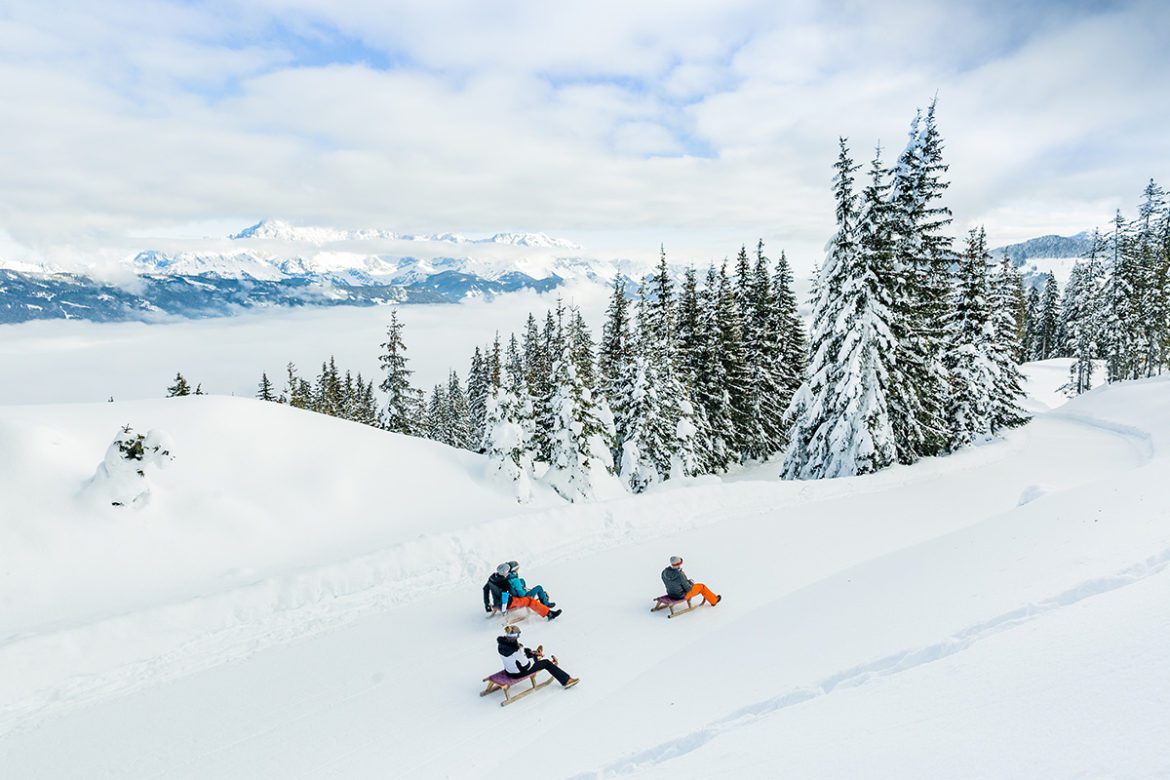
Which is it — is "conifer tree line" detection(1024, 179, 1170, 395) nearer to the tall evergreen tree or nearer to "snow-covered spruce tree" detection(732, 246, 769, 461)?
"snow-covered spruce tree" detection(732, 246, 769, 461)

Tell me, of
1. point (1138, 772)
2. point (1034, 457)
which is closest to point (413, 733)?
point (1138, 772)

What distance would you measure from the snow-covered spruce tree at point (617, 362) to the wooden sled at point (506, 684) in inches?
923

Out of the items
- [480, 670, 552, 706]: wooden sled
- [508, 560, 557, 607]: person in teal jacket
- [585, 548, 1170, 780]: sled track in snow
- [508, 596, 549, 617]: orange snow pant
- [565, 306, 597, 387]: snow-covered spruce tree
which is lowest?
[480, 670, 552, 706]: wooden sled

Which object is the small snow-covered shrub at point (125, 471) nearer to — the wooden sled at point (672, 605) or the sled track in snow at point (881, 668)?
the wooden sled at point (672, 605)

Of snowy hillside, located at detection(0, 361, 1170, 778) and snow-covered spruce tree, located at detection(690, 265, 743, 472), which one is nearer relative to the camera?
snowy hillside, located at detection(0, 361, 1170, 778)

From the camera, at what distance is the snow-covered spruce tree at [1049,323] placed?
94375mm

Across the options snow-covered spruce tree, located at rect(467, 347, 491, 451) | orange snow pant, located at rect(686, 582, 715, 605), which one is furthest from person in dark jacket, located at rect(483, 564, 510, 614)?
snow-covered spruce tree, located at rect(467, 347, 491, 451)

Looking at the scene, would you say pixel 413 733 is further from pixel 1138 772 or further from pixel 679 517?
pixel 679 517

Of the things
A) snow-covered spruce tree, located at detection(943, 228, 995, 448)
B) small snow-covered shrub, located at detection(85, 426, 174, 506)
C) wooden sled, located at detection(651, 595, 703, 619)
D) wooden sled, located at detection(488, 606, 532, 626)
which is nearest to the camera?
wooden sled, located at detection(488, 606, 532, 626)

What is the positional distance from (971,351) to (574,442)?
71.8 ft

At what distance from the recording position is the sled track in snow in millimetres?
6816

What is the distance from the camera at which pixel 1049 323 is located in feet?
314

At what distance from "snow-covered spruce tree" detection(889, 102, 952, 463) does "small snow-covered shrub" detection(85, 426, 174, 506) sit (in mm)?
26698

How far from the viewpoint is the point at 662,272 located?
36344 millimetres
